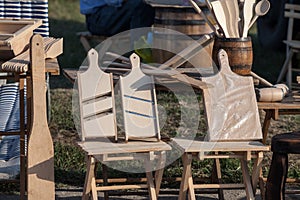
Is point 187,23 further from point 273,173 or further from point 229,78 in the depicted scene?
point 273,173

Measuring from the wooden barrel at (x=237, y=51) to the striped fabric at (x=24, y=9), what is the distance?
5.63 ft

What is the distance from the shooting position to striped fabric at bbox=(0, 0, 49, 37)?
5430 mm

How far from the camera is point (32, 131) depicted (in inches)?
145

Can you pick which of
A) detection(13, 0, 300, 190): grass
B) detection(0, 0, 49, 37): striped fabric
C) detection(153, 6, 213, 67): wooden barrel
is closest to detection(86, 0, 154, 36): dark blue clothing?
detection(13, 0, 300, 190): grass

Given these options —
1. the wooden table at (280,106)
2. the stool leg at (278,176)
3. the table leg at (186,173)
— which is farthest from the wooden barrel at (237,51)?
the stool leg at (278,176)

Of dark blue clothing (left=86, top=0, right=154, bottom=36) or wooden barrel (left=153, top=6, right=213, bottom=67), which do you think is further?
dark blue clothing (left=86, top=0, right=154, bottom=36)

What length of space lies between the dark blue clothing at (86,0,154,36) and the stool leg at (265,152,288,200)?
412 centimetres

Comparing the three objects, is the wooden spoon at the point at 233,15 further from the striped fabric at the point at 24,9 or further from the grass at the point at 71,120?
the striped fabric at the point at 24,9

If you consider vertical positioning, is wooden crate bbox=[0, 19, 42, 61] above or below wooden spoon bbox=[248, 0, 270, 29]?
below

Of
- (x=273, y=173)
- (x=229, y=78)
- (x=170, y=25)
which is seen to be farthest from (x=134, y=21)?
(x=273, y=173)

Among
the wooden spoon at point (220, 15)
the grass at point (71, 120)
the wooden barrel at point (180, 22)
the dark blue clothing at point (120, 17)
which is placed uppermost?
the wooden spoon at point (220, 15)

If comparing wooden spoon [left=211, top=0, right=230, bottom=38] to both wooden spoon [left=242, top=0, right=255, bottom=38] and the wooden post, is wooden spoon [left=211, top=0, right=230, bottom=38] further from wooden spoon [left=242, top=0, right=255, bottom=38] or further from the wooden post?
the wooden post

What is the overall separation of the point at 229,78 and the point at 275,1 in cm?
579

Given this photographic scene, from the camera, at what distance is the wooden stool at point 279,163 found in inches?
138
